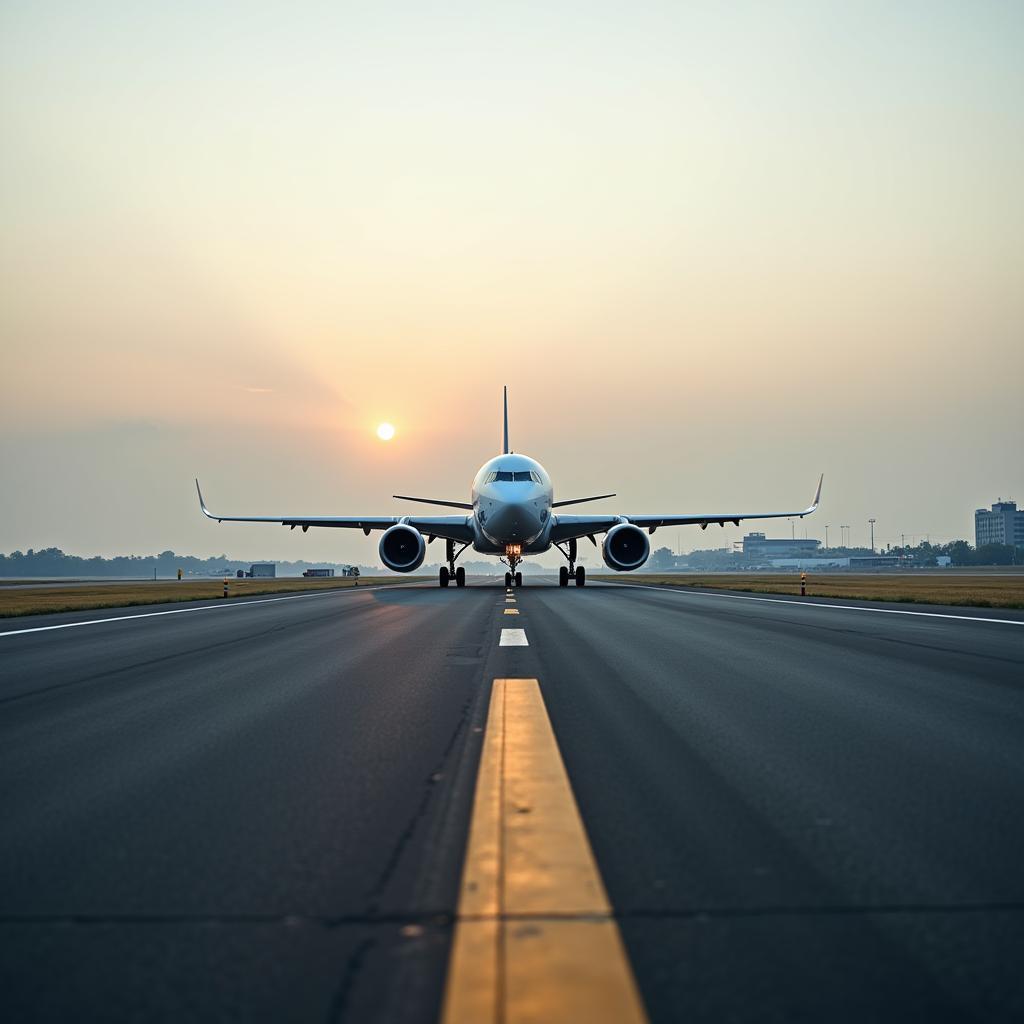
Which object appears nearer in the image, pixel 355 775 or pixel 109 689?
pixel 355 775

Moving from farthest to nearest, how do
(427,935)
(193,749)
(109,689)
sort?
(109,689)
(193,749)
(427,935)

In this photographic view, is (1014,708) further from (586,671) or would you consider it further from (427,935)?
(427,935)

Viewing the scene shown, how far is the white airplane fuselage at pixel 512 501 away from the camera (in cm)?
2730

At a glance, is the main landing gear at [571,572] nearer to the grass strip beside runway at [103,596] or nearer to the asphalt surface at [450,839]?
the grass strip beside runway at [103,596]

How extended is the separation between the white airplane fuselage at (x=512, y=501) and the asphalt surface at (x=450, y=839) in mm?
20805

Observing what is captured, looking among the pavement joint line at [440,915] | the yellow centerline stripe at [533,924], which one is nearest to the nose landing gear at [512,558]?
the yellow centerline stripe at [533,924]

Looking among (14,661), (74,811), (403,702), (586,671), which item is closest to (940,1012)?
(74,811)

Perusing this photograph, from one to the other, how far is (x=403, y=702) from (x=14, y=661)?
4521 millimetres

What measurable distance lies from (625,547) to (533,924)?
28.5 m

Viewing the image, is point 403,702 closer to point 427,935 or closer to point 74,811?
point 74,811

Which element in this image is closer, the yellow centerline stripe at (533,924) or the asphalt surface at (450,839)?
the yellow centerline stripe at (533,924)

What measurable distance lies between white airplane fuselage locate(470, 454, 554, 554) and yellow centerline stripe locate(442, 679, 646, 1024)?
24.1 m

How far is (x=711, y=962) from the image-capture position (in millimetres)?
1796

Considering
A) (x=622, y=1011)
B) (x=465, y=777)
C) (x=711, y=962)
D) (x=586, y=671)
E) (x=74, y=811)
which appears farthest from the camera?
(x=586, y=671)
